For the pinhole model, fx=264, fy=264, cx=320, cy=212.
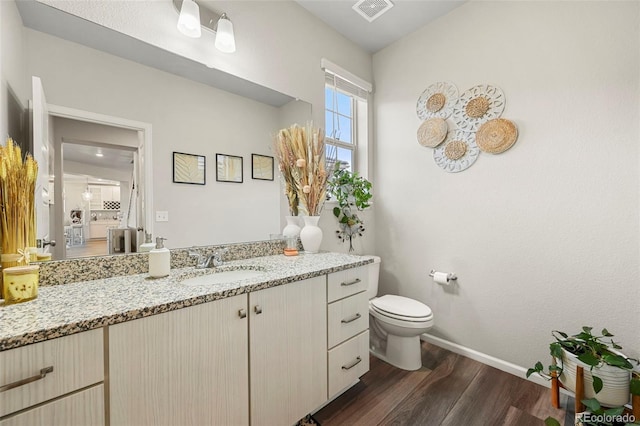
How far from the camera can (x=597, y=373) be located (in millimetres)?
1280

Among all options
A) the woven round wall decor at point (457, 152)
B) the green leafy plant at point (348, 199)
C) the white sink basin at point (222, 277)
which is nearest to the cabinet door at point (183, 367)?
the white sink basin at point (222, 277)

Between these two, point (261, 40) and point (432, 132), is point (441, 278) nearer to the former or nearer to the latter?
point (432, 132)

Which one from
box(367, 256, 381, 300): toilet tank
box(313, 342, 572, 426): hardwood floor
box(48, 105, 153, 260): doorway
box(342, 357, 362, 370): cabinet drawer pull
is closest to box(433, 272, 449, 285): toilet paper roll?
box(367, 256, 381, 300): toilet tank

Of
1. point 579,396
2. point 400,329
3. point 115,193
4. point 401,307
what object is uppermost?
point 115,193

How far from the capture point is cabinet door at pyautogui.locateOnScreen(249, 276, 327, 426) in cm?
110

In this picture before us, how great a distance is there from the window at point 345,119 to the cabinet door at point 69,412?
1878mm

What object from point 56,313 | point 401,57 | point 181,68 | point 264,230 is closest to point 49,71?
point 181,68

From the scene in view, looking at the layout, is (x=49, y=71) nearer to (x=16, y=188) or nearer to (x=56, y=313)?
(x=16, y=188)

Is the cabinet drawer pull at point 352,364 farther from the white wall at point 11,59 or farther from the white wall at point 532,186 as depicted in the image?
the white wall at point 11,59

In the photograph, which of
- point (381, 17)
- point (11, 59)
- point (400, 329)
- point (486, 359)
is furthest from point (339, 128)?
point (486, 359)

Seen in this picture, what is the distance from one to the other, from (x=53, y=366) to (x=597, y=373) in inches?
84.9

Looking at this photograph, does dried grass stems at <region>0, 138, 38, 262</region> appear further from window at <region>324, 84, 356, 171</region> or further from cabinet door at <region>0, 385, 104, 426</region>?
window at <region>324, 84, 356, 171</region>

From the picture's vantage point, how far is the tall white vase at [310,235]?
186 cm

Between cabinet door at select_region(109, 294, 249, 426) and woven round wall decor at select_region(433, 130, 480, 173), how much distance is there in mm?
1812
